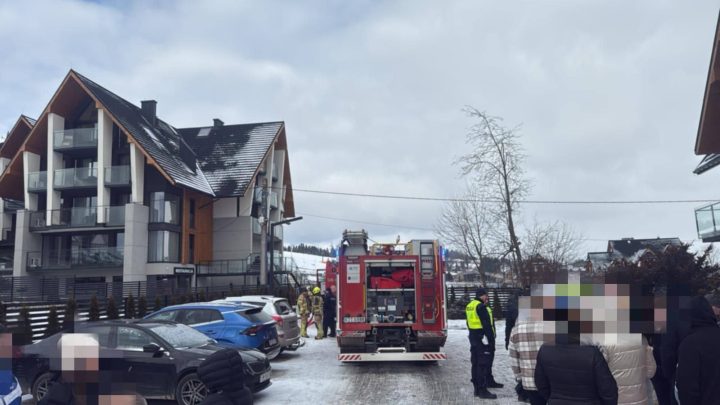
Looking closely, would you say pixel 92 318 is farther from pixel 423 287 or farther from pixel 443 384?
pixel 443 384

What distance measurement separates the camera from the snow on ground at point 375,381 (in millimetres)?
9438

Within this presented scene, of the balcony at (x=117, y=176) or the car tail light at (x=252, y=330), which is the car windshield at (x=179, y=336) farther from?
the balcony at (x=117, y=176)

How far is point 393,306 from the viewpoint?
13.7 meters

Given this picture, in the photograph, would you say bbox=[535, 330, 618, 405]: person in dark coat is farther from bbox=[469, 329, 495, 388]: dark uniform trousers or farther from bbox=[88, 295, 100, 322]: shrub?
bbox=[88, 295, 100, 322]: shrub

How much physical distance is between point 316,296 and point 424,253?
6.85 metres

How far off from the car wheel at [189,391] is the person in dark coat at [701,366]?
22.3 ft

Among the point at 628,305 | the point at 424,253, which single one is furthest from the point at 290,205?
the point at 628,305

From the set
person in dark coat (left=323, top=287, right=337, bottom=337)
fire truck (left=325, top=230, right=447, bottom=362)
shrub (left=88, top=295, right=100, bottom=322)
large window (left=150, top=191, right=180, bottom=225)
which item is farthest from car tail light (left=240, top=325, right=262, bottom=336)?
large window (left=150, top=191, right=180, bottom=225)

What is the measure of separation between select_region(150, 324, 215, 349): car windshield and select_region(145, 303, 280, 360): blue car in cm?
181

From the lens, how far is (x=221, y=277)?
38656mm

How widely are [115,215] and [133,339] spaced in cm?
2699

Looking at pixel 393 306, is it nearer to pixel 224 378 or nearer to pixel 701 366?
pixel 701 366

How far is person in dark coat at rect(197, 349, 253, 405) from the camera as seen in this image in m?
3.17

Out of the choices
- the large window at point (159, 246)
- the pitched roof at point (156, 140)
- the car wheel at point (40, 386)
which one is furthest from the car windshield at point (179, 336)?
the large window at point (159, 246)
